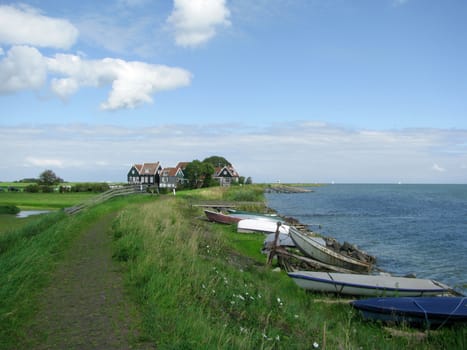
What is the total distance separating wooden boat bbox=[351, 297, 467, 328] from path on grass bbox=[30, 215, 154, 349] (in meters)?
6.06

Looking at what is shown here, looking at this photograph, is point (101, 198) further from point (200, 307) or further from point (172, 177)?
point (172, 177)

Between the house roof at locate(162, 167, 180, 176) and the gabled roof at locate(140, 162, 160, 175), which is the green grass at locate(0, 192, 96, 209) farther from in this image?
the house roof at locate(162, 167, 180, 176)

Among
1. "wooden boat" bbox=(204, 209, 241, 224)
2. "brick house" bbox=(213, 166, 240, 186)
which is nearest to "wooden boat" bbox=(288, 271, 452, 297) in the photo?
"wooden boat" bbox=(204, 209, 241, 224)

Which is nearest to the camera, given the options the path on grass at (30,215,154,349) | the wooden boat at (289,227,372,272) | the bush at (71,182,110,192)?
the path on grass at (30,215,154,349)

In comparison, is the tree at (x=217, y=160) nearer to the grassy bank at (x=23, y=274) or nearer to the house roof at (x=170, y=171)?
the house roof at (x=170, y=171)

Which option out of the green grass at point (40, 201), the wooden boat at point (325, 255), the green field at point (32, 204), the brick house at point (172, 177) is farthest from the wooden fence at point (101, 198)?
the brick house at point (172, 177)

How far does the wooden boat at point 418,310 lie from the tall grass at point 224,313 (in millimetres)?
281

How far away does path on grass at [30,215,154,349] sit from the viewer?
20.4ft

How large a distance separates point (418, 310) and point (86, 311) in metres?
7.47

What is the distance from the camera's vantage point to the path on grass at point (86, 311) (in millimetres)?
6215

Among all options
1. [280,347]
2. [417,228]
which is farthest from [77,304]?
[417,228]

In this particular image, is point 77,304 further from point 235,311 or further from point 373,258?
point 373,258

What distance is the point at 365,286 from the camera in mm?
12594

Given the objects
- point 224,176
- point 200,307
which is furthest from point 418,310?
point 224,176
